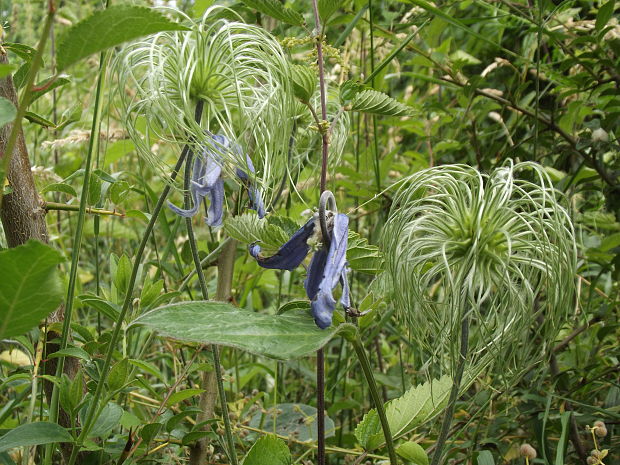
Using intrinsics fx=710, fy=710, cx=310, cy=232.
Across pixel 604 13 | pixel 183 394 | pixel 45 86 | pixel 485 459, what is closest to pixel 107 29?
pixel 45 86

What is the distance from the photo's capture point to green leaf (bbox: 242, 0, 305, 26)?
32.1 inches

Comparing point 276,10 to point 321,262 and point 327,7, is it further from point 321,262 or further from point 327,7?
point 321,262

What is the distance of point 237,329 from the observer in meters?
0.58

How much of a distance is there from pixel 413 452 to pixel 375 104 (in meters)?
0.42

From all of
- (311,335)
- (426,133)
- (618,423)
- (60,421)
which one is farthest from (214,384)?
(426,133)

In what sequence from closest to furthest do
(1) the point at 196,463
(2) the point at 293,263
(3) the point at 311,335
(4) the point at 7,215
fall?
(3) the point at 311,335
(2) the point at 293,263
(4) the point at 7,215
(1) the point at 196,463

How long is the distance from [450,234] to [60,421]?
553mm

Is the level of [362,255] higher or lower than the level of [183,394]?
higher

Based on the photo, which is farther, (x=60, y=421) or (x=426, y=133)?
(x=426, y=133)

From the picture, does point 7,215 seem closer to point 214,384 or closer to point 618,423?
point 214,384

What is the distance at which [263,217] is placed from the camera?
77 cm

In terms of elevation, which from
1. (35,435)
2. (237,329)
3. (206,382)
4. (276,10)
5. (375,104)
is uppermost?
(276,10)

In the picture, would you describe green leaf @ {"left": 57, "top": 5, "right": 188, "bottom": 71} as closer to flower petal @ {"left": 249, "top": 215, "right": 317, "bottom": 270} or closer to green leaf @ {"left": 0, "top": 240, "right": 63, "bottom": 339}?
green leaf @ {"left": 0, "top": 240, "right": 63, "bottom": 339}

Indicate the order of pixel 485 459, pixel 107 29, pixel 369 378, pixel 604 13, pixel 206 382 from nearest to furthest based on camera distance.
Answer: pixel 107 29 → pixel 369 378 → pixel 485 459 → pixel 206 382 → pixel 604 13
